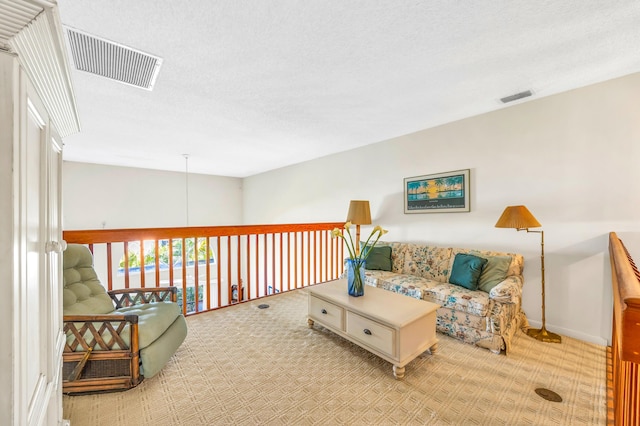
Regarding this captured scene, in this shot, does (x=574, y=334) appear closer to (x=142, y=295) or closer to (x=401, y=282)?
(x=401, y=282)

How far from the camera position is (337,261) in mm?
4551

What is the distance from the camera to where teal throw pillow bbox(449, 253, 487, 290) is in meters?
2.61

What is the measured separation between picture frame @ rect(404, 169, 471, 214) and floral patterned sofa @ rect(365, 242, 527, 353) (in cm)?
53

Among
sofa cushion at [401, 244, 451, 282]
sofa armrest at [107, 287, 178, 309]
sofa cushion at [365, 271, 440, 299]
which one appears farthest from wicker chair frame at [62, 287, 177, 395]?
sofa cushion at [401, 244, 451, 282]

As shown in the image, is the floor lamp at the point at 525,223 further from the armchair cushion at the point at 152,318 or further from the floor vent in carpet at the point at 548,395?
the armchair cushion at the point at 152,318

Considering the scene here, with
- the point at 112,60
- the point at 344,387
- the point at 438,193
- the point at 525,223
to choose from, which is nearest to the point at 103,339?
the point at 344,387

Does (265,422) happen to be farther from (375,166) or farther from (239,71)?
(375,166)

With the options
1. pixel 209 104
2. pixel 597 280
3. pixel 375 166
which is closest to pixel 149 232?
pixel 209 104

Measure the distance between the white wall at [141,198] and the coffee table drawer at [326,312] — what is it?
535cm

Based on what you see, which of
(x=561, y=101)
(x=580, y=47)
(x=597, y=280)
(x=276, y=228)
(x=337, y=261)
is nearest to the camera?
(x=580, y=47)

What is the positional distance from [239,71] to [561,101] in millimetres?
3049

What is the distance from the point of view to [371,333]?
202 cm

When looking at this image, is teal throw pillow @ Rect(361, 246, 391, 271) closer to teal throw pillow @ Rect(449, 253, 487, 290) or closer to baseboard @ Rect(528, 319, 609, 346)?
teal throw pillow @ Rect(449, 253, 487, 290)

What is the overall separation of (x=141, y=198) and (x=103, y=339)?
17.8ft
